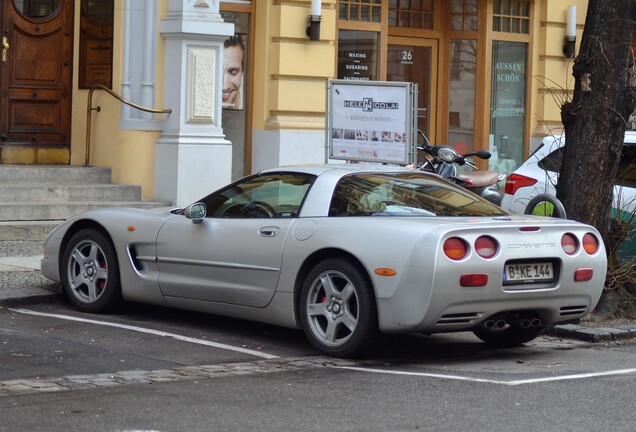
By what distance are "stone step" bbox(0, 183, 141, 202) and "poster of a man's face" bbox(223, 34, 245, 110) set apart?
8.76 feet

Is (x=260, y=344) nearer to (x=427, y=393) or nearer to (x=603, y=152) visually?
(x=427, y=393)

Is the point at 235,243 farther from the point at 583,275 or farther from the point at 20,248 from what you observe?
the point at 20,248

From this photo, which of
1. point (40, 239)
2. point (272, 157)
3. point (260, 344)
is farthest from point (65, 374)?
point (272, 157)

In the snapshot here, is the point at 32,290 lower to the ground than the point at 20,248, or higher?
lower

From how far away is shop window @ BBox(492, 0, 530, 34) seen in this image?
2058 cm

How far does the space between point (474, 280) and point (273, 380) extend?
4.89 feet

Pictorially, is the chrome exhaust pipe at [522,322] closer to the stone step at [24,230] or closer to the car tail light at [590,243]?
the car tail light at [590,243]

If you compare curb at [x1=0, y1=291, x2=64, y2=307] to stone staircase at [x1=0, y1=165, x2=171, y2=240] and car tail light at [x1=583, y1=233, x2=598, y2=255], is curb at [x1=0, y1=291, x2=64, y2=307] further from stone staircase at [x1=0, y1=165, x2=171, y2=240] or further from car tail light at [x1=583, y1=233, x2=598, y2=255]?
car tail light at [x1=583, y1=233, x2=598, y2=255]

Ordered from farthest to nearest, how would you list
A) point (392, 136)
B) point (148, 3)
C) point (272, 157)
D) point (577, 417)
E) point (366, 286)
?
point (272, 157)
point (148, 3)
point (392, 136)
point (366, 286)
point (577, 417)

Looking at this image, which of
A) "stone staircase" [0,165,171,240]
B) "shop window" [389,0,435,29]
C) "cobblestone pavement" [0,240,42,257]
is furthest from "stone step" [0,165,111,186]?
"shop window" [389,0,435,29]

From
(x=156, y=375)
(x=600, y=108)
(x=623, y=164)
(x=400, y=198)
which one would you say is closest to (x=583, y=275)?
(x=400, y=198)

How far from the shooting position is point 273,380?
782cm

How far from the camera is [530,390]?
7.62 m

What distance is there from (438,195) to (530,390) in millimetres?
2087
